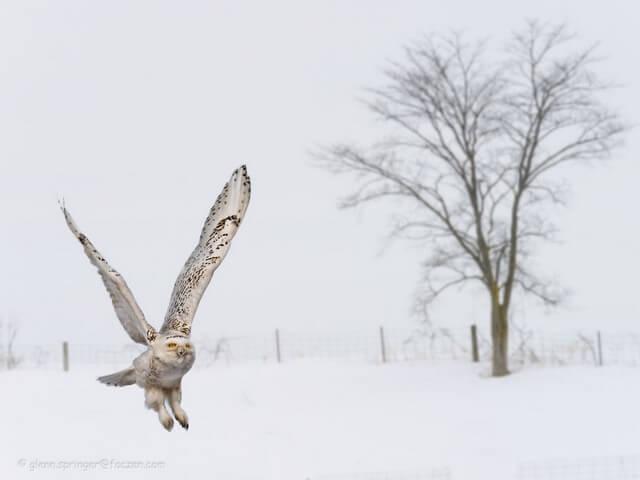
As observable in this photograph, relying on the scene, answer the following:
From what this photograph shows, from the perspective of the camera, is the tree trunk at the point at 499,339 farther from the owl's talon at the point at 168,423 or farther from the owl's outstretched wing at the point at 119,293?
the owl's talon at the point at 168,423

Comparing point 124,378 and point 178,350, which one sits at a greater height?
point 178,350

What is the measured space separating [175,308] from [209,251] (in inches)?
21.7

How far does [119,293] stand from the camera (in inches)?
269

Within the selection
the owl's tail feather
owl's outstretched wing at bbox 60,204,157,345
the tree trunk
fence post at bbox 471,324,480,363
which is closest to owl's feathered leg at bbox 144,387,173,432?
owl's outstretched wing at bbox 60,204,157,345

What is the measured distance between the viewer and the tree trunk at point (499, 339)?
2342 centimetres

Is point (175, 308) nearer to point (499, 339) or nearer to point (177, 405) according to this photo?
point (177, 405)

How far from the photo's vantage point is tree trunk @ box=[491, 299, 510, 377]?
2342 cm

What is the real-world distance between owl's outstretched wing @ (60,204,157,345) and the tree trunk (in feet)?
56.4

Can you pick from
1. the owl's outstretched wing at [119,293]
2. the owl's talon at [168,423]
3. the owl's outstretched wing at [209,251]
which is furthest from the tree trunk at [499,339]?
the owl's talon at [168,423]

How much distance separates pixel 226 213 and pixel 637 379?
16.6 metres

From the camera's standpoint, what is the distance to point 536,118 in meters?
23.7

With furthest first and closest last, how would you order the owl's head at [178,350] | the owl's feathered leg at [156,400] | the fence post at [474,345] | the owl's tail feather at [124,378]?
the fence post at [474,345] < the owl's tail feather at [124,378] < the owl's feathered leg at [156,400] < the owl's head at [178,350]

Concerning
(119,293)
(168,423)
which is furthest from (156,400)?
(119,293)

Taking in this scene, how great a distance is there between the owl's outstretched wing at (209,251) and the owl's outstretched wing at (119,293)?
0.15 metres
